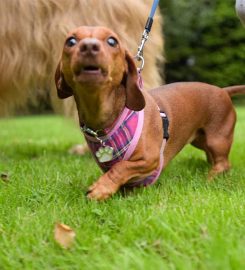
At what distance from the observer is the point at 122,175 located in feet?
8.46

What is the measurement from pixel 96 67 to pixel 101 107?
0.31 m

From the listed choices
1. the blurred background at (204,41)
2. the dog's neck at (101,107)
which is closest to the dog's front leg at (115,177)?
the dog's neck at (101,107)

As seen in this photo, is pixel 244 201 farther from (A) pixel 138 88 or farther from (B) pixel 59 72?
(B) pixel 59 72

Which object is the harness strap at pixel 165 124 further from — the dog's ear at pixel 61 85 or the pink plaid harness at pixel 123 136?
the dog's ear at pixel 61 85

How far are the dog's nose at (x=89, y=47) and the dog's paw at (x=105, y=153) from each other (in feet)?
1.83

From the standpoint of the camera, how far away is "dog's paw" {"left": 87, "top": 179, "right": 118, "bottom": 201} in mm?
2504

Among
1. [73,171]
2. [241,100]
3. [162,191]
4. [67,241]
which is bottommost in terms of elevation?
[241,100]

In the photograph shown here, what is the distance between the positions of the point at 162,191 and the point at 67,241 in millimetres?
815

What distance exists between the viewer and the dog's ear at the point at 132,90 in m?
2.49

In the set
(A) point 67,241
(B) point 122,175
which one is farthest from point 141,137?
(A) point 67,241

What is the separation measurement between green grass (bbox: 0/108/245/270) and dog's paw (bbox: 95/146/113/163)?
→ 0.20 m

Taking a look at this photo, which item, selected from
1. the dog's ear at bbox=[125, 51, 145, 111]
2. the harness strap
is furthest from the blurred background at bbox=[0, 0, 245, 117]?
the dog's ear at bbox=[125, 51, 145, 111]

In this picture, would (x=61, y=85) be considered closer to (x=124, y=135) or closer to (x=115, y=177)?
(x=124, y=135)

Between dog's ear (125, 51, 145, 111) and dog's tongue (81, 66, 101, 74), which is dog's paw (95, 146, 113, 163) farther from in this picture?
dog's tongue (81, 66, 101, 74)
